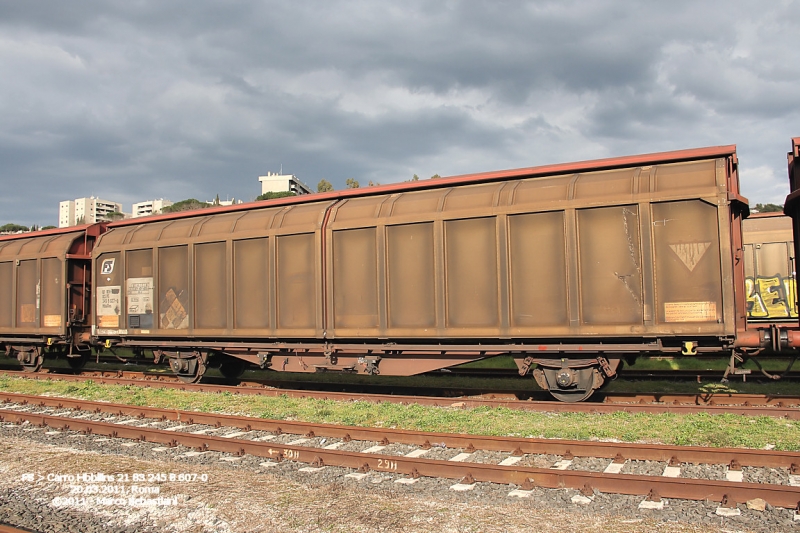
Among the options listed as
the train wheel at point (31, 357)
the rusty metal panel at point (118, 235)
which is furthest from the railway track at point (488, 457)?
the train wheel at point (31, 357)

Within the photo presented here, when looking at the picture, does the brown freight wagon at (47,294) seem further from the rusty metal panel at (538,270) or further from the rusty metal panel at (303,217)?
the rusty metal panel at (538,270)

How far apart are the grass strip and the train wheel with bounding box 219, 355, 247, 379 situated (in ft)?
5.14

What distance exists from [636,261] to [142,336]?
10693 mm

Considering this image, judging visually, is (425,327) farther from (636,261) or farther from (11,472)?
(11,472)

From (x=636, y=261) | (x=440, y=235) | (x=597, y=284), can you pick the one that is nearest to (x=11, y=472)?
(x=440, y=235)

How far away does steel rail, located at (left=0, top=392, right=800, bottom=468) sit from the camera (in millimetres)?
6191

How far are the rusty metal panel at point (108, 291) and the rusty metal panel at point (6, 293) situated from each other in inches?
149

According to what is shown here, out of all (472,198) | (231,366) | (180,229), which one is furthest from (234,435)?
(180,229)

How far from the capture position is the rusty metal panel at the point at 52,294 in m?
14.5

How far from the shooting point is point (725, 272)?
7973mm

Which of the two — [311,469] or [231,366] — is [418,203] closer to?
[311,469]

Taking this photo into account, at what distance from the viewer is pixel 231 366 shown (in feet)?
44.2

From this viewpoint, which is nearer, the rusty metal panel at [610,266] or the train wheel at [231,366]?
the rusty metal panel at [610,266]

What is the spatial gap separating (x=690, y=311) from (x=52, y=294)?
14.9 metres
